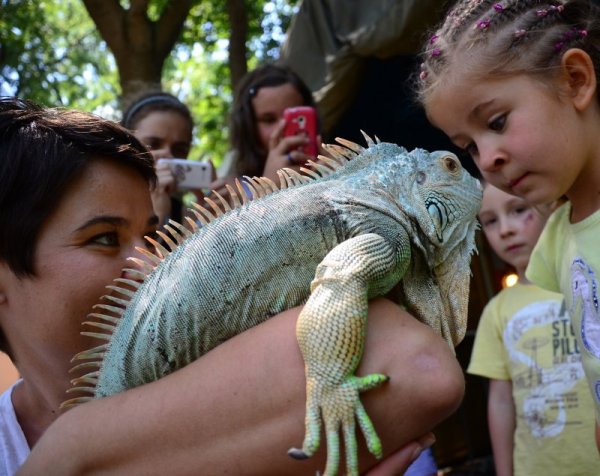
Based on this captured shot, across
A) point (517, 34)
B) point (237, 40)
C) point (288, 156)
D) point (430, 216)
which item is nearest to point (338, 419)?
point (430, 216)

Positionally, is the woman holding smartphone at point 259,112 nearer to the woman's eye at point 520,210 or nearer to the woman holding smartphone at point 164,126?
the woman holding smartphone at point 164,126

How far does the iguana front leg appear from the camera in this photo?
5.16 ft

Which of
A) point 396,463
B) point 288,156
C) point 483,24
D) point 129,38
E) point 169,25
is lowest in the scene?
point 396,463

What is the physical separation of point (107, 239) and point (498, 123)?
1318mm

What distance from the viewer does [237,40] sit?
26.1 feet

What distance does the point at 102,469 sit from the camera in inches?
70.3

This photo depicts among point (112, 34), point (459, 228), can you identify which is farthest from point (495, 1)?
point (112, 34)

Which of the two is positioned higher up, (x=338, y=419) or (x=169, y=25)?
(x=169, y=25)

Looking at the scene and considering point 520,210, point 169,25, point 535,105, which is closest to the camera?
point 535,105

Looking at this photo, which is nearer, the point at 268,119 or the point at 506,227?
the point at 506,227

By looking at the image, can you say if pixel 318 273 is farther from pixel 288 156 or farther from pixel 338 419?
pixel 288 156

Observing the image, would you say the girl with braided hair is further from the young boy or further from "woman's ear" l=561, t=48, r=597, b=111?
the young boy

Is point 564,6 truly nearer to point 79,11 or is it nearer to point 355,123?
point 355,123

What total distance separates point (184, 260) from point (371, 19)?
377cm
